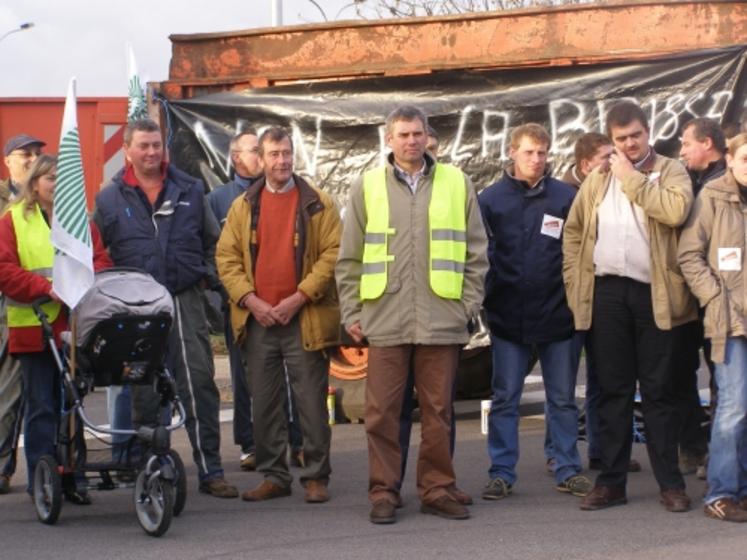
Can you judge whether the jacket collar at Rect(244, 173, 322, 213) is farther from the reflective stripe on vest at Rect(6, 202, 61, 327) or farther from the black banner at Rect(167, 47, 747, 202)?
the black banner at Rect(167, 47, 747, 202)

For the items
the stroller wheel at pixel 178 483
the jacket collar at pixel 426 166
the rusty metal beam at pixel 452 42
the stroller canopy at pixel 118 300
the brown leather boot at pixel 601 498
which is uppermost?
the rusty metal beam at pixel 452 42

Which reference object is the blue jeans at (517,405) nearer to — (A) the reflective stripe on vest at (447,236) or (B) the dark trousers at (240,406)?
(A) the reflective stripe on vest at (447,236)

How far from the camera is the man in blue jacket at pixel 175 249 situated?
893cm

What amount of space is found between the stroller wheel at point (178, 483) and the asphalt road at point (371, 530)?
0.32 feet

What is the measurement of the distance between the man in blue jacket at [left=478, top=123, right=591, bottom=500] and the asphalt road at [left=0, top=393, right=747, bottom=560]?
0.25 meters

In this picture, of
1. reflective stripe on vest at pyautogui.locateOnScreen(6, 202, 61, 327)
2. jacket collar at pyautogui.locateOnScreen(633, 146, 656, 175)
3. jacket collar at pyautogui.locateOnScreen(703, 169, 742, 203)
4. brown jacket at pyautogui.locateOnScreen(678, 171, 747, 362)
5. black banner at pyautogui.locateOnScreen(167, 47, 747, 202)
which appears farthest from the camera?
black banner at pyautogui.locateOnScreen(167, 47, 747, 202)

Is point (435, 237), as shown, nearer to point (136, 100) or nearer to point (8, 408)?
point (8, 408)

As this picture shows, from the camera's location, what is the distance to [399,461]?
330 inches

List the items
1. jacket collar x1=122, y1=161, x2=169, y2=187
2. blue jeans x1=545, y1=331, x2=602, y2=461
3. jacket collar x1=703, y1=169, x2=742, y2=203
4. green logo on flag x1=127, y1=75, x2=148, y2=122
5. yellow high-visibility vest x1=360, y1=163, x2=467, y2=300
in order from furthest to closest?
green logo on flag x1=127, y1=75, x2=148, y2=122 → blue jeans x1=545, y1=331, x2=602, y2=461 → jacket collar x1=122, y1=161, x2=169, y2=187 → yellow high-visibility vest x1=360, y1=163, x2=467, y2=300 → jacket collar x1=703, y1=169, x2=742, y2=203

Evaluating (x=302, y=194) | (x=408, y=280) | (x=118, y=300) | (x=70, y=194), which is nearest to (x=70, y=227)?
(x=70, y=194)

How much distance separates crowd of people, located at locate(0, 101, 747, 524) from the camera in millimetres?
8172

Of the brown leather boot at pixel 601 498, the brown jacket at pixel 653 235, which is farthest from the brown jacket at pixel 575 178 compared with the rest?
the brown leather boot at pixel 601 498

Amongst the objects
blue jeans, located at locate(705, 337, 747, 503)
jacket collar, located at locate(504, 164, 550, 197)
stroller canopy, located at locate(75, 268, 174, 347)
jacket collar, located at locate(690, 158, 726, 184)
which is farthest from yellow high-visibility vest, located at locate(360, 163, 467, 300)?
jacket collar, located at locate(690, 158, 726, 184)

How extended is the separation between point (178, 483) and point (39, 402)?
119 cm
